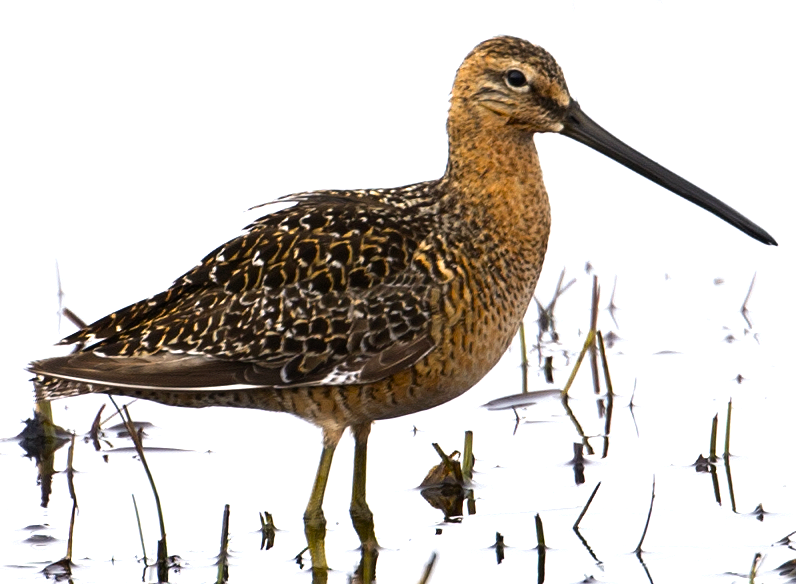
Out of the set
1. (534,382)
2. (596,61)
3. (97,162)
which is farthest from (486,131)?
(596,61)

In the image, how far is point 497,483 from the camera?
6078mm

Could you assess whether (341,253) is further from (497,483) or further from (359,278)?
(497,483)

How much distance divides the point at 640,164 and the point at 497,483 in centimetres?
129

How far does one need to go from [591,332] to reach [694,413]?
0.57 metres

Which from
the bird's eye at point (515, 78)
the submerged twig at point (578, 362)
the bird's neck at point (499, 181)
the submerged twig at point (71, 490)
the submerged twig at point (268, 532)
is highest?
the bird's eye at point (515, 78)

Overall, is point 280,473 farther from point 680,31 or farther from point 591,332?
point 680,31

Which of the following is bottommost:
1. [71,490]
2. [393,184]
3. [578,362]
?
[71,490]

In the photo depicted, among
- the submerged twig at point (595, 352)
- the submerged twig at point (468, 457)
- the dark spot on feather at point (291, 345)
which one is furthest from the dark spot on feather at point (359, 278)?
the submerged twig at point (595, 352)

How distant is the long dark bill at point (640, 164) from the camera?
598cm

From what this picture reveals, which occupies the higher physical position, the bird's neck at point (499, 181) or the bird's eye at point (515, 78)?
the bird's eye at point (515, 78)

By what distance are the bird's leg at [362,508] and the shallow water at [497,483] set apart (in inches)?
2.0

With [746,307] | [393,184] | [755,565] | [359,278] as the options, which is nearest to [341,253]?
[359,278]

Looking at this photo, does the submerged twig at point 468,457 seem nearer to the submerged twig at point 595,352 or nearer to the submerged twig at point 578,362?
the submerged twig at point 578,362

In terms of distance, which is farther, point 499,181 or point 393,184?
point 393,184
